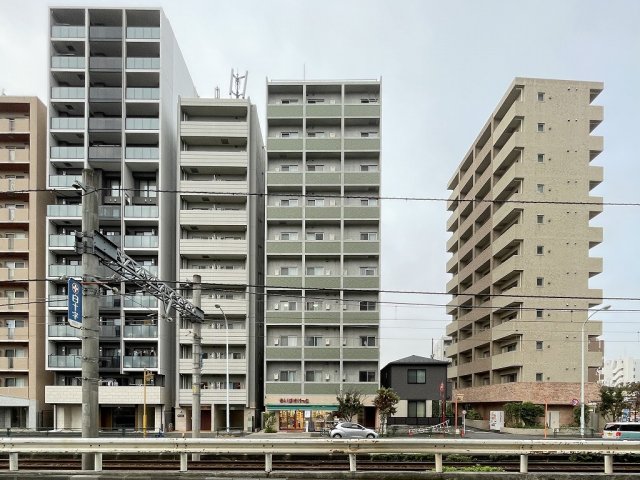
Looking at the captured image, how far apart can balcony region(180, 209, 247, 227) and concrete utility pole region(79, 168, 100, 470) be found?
123 ft

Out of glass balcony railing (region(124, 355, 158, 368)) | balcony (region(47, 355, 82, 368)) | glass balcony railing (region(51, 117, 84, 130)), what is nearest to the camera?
balcony (region(47, 355, 82, 368))

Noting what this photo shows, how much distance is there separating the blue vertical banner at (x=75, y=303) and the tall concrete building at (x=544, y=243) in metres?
38.1

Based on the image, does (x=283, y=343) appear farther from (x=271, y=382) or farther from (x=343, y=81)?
(x=343, y=81)

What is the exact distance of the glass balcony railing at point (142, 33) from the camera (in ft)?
169

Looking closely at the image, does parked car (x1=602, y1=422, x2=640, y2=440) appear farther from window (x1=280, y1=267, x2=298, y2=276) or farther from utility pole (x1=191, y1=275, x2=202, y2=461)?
window (x1=280, y1=267, x2=298, y2=276)

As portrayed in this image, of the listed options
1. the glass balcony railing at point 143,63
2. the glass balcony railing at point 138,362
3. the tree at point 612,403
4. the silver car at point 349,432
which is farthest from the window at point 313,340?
the glass balcony railing at point 143,63

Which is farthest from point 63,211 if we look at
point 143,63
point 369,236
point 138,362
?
point 369,236

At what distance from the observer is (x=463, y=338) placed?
7306cm

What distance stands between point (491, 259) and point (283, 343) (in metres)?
24.5

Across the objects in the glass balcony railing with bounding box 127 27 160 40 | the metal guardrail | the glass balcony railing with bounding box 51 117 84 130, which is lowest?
the metal guardrail

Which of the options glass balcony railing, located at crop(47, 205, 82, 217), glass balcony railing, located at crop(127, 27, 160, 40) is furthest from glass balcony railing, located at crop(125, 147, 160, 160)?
glass balcony railing, located at crop(127, 27, 160, 40)

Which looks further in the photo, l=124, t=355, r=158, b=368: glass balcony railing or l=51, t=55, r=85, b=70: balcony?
l=51, t=55, r=85, b=70: balcony

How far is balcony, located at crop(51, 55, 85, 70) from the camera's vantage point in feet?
168

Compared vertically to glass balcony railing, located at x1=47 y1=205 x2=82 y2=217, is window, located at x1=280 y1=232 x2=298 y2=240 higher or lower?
lower
